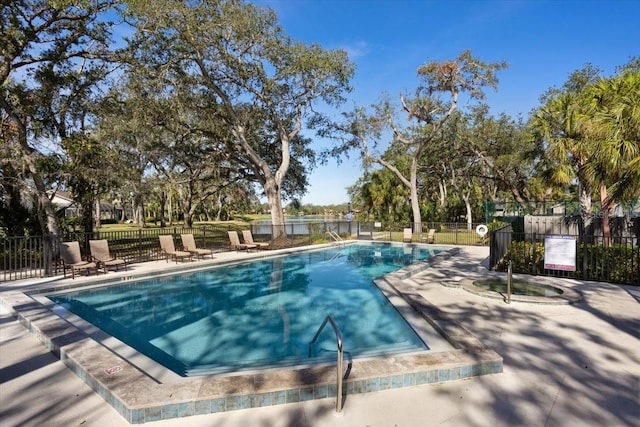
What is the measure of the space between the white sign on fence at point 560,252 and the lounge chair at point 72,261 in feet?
37.5

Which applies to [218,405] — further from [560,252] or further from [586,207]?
[586,207]

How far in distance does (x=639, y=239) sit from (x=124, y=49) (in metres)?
Answer: 16.5

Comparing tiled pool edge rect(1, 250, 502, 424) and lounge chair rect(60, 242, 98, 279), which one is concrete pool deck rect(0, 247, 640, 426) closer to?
tiled pool edge rect(1, 250, 502, 424)

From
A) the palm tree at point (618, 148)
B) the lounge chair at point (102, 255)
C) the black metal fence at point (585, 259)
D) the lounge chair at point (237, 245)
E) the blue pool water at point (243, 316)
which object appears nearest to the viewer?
the blue pool water at point (243, 316)

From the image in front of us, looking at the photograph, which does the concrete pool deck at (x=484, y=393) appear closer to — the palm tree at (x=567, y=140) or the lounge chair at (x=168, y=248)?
the palm tree at (x=567, y=140)

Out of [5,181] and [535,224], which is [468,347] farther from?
[5,181]

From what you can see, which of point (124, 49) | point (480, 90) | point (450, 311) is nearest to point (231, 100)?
point (124, 49)

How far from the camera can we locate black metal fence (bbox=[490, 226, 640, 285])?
783 cm

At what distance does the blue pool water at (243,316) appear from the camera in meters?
4.82

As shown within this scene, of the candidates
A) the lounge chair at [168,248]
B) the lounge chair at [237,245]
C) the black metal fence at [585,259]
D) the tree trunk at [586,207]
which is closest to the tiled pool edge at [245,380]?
the black metal fence at [585,259]

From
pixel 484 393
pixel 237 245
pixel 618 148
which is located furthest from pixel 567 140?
pixel 237 245

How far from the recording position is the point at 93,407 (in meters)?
3.13

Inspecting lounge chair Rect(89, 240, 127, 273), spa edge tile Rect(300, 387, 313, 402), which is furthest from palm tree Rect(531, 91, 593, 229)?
lounge chair Rect(89, 240, 127, 273)

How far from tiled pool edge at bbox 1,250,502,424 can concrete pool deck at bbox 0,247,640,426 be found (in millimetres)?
75
